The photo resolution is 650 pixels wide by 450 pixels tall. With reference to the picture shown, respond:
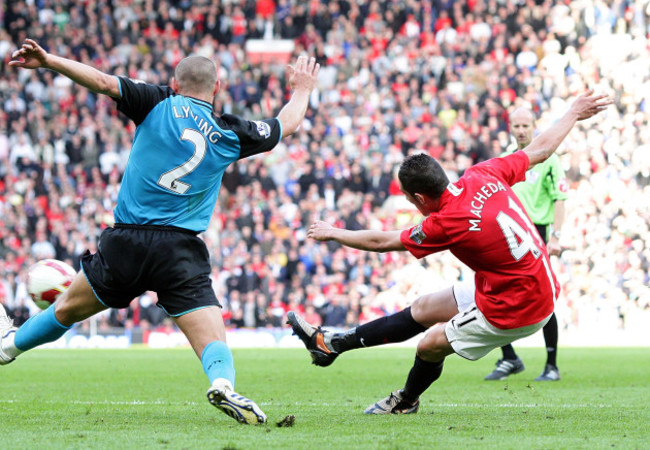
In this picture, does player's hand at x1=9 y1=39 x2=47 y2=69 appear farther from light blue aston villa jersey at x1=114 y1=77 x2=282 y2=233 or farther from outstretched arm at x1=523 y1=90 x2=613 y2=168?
outstretched arm at x1=523 y1=90 x2=613 y2=168

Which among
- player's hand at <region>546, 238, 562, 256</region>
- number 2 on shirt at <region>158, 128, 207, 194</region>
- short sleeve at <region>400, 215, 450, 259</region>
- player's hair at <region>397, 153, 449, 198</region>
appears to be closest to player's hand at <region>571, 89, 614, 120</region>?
player's hair at <region>397, 153, 449, 198</region>

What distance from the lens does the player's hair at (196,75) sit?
5809 mm

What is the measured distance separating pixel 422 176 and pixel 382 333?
138cm

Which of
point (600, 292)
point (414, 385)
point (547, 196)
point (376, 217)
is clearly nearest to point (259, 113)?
point (376, 217)

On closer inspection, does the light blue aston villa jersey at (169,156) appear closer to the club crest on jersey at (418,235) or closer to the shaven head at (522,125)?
the club crest on jersey at (418,235)

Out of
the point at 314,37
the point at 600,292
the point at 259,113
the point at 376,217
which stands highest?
the point at 314,37

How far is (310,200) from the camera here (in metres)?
21.3

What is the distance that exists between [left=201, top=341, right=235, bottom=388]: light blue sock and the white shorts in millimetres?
1490

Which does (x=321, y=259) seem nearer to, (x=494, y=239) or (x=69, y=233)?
(x=69, y=233)

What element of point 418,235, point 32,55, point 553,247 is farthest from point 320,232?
point 553,247

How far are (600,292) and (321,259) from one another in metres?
5.65

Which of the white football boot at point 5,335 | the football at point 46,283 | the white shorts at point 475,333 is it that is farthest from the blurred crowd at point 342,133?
the white shorts at point 475,333

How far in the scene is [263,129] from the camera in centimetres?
598

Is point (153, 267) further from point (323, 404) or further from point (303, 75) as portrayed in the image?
point (323, 404)
